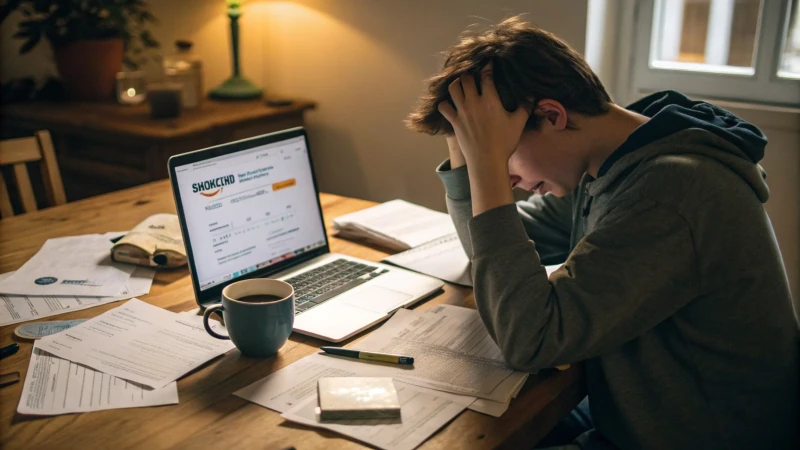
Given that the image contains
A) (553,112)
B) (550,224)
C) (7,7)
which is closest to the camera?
(553,112)

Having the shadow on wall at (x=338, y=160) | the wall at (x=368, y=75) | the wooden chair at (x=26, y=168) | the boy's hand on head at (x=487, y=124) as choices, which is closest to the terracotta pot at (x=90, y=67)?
the wall at (x=368, y=75)

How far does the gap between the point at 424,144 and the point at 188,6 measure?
3.89 ft

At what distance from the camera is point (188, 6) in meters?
2.93

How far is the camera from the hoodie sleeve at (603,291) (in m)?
0.92

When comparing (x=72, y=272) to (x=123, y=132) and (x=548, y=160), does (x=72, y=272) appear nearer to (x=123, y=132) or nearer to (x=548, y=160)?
(x=548, y=160)

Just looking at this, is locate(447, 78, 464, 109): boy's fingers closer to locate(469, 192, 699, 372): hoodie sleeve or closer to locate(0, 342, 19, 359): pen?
locate(469, 192, 699, 372): hoodie sleeve

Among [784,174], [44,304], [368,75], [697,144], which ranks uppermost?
[697,144]

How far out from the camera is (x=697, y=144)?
0.98 meters

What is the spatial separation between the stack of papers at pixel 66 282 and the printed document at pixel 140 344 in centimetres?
9

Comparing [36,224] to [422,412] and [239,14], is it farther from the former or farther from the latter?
[239,14]

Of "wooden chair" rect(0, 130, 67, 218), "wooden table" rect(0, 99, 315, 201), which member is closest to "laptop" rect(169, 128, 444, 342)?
"wooden chair" rect(0, 130, 67, 218)

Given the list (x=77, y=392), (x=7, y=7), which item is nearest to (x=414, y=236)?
(x=77, y=392)

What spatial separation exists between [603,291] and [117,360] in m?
0.66

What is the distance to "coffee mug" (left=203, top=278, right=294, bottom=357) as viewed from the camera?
3.20 feet
